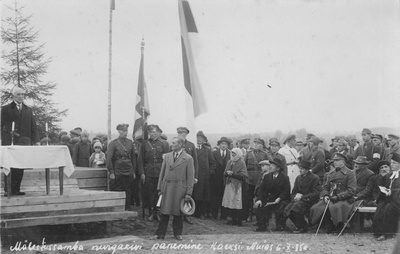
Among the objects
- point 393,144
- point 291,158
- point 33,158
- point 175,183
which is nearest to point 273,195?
point 291,158

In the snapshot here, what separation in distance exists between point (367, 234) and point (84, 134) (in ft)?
22.9

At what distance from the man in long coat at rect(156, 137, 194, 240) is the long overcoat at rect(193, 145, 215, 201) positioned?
7.74 feet

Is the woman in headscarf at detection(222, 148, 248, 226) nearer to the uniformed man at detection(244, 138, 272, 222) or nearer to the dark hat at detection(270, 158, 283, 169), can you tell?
the uniformed man at detection(244, 138, 272, 222)

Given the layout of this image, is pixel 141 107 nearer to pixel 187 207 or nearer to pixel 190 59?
pixel 190 59

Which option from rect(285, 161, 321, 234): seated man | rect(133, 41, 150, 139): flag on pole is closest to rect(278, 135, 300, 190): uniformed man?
rect(285, 161, 321, 234): seated man

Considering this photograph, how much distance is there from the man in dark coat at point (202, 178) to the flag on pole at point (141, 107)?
1.44m

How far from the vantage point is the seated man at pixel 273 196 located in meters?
10.8

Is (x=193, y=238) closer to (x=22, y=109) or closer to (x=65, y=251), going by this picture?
(x=65, y=251)

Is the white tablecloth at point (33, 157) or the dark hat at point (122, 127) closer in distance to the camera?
the white tablecloth at point (33, 157)

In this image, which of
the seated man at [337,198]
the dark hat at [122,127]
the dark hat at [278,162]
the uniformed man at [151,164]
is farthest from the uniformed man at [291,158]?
the dark hat at [122,127]

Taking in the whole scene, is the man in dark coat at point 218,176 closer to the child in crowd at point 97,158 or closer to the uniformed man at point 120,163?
the uniformed man at point 120,163

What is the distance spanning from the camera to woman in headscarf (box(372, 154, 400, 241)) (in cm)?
952

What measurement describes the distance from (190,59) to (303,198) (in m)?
3.59

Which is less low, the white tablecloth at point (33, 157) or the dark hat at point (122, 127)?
the dark hat at point (122, 127)
